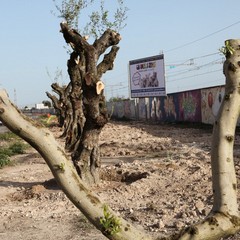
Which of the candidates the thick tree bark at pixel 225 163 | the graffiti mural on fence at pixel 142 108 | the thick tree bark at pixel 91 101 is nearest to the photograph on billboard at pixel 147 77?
the graffiti mural on fence at pixel 142 108

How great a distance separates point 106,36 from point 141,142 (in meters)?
7.09

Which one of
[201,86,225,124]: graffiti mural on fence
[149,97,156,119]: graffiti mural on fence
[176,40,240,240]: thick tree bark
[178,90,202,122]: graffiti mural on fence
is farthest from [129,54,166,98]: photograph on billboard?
[176,40,240,240]: thick tree bark

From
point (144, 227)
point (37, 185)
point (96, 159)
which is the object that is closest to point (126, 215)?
point (144, 227)

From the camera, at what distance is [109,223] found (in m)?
2.87

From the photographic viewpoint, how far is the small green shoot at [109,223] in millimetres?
2869

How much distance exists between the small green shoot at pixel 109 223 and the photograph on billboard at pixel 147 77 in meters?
31.0

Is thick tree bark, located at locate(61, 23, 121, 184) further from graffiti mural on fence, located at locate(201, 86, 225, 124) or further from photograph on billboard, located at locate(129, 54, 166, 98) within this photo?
photograph on billboard, located at locate(129, 54, 166, 98)

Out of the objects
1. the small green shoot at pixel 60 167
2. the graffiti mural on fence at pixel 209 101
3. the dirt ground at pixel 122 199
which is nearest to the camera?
the small green shoot at pixel 60 167

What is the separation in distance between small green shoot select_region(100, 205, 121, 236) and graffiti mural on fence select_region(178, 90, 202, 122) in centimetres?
2446

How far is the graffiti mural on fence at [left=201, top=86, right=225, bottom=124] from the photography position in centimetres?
2396

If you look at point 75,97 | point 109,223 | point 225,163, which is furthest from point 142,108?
point 109,223

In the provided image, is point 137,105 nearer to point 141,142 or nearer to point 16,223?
point 141,142

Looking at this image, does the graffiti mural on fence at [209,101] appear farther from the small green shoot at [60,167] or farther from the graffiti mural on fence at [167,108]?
the small green shoot at [60,167]

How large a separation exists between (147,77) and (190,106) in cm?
920
